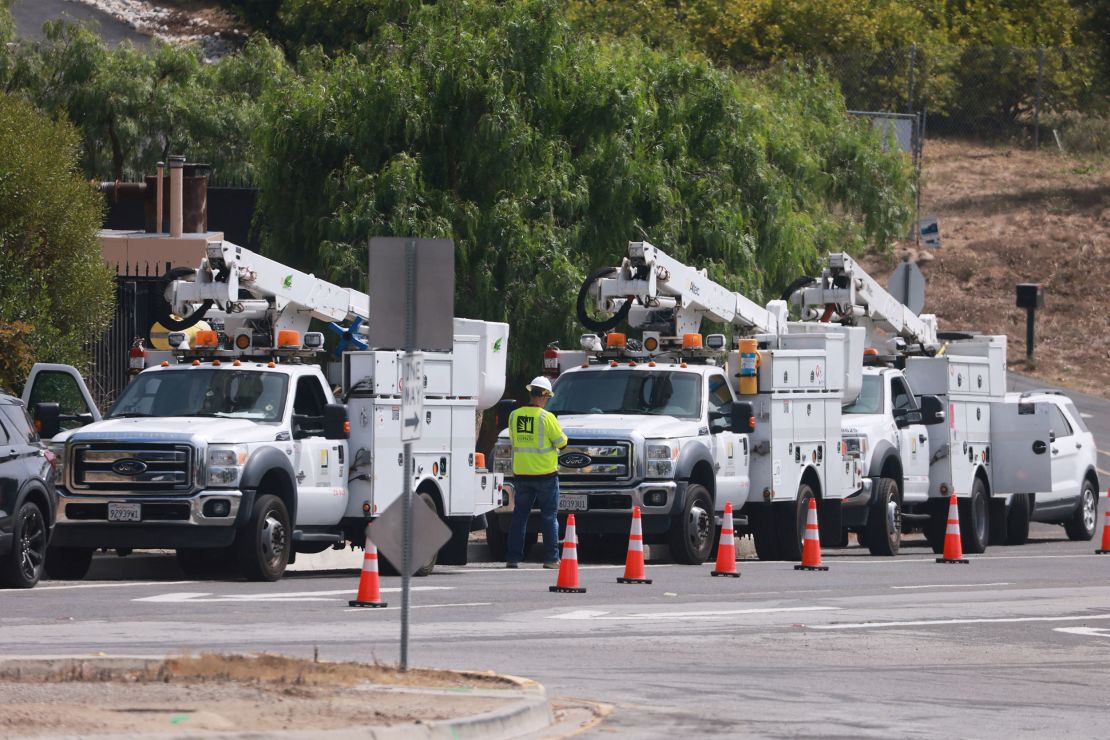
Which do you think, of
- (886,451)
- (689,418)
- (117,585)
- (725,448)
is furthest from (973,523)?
(117,585)

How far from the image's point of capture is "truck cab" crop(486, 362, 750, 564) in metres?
22.0

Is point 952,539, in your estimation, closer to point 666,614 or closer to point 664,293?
point 664,293

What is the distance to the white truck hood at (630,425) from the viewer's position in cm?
2217

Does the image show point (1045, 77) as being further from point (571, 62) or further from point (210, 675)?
point (210, 675)

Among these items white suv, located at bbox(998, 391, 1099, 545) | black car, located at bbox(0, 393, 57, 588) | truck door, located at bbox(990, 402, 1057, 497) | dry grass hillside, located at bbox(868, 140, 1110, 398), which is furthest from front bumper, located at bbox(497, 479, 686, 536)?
dry grass hillside, located at bbox(868, 140, 1110, 398)

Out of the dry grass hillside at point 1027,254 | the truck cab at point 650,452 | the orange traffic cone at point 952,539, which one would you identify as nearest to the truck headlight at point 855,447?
the orange traffic cone at point 952,539

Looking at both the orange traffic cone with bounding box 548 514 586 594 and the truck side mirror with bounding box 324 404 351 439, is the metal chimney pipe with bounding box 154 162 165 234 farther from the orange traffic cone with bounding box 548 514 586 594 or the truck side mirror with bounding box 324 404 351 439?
the orange traffic cone with bounding box 548 514 586 594

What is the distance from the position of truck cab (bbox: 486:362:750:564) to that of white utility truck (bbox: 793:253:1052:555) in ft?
8.39

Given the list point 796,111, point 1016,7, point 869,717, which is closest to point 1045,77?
point 1016,7

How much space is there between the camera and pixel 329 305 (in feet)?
73.7

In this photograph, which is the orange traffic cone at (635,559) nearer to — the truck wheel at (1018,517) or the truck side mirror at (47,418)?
the truck side mirror at (47,418)

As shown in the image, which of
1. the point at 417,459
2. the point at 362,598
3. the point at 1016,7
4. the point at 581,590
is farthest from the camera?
the point at 1016,7

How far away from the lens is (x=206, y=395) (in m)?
20.2

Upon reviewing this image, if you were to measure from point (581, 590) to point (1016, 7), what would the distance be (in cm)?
6374
